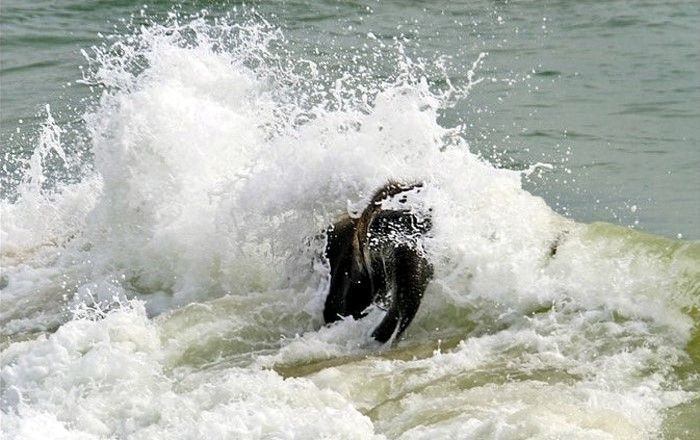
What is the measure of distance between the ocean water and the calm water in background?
0.05 metres

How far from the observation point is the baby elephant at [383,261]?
5945 millimetres

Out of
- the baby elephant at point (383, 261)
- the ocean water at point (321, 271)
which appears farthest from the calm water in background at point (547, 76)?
the baby elephant at point (383, 261)

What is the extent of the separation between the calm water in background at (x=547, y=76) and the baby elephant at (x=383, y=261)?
266cm

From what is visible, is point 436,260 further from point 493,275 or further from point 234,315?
point 234,315

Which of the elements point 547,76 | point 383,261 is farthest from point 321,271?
point 547,76

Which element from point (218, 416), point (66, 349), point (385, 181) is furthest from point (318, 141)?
point (218, 416)

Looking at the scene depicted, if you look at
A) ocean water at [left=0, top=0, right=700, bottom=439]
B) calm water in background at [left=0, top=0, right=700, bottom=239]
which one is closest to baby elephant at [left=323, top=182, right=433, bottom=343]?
ocean water at [left=0, top=0, right=700, bottom=439]

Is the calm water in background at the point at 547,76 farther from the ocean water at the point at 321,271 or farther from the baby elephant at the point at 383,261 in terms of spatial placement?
the baby elephant at the point at 383,261

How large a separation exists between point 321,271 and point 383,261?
1.54 feet

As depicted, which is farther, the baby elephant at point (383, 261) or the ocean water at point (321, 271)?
the baby elephant at point (383, 261)

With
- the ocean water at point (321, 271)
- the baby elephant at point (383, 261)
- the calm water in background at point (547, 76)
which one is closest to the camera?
the ocean water at point (321, 271)

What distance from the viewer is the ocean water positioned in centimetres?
497

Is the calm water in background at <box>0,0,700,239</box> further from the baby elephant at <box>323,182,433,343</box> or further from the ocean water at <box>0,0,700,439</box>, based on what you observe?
the baby elephant at <box>323,182,433,343</box>

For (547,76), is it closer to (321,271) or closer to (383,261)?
(321,271)
